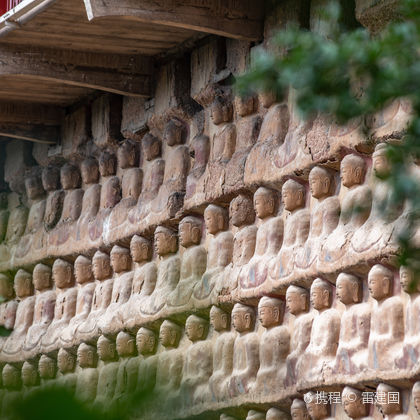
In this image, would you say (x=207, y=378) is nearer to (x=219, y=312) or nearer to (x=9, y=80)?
(x=219, y=312)

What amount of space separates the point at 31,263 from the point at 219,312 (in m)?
2.71

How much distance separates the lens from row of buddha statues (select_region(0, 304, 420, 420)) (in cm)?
450

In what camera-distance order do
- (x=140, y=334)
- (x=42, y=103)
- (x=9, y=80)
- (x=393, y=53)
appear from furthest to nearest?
(x=42, y=103) < (x=9, y=80) < (x=140, y=334) < (x=393, y=53)

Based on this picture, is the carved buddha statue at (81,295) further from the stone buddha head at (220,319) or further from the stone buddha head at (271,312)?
the stone buddha head at (271,312)

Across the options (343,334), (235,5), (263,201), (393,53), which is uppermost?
(393,53)

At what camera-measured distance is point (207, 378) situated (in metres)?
5.73

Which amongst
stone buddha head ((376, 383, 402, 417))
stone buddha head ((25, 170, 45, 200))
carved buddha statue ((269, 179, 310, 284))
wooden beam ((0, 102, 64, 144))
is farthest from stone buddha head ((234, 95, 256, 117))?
stone buddha head ((25, 170, 45, 200))

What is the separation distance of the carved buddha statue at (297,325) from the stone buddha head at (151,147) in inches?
78.8

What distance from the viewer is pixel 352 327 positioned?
15.1 ft

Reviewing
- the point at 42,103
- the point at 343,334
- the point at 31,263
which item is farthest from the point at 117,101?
the point at 343,334

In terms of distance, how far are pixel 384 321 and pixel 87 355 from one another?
10.4 ft

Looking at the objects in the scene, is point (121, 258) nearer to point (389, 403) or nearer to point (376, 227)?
point (376, 227)

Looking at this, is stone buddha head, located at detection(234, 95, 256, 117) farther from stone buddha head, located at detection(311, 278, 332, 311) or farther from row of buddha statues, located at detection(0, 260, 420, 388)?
stone buddha head, located at detection(311, 278, 332, 311)

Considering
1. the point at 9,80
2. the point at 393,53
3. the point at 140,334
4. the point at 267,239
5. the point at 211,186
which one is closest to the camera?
the point at 393,53
